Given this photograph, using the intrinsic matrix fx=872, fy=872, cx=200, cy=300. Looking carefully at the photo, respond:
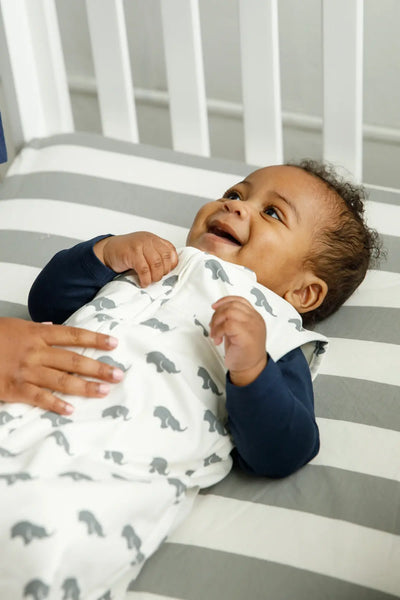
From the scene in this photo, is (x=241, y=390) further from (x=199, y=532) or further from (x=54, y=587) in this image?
(x=54, y=587)

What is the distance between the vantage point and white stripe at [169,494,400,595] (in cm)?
88

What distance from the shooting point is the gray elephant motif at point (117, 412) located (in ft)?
3.03

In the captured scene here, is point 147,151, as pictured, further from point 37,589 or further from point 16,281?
point 37,589

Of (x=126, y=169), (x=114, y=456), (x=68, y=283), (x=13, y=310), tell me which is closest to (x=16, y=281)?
(x=13, y=310)

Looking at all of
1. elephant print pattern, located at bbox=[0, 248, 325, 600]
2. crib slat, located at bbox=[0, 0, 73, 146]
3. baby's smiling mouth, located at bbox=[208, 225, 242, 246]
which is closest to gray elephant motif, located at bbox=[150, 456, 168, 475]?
elephant print pattern, located at bbox=[0, 248, 325, 600]

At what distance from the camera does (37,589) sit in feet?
2.52

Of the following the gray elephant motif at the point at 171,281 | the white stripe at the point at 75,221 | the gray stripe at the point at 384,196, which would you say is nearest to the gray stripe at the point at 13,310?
the white stripe at the point at 75,221

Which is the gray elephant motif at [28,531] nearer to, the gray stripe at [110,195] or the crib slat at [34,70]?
the gray stripe at [110,195]

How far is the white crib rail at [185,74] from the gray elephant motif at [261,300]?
47 centimetres

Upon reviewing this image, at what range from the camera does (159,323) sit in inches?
40.1

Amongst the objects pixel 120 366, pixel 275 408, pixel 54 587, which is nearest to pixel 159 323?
pixel 120 366

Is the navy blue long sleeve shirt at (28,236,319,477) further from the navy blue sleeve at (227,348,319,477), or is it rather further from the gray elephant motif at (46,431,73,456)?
the gray elephant motif at (46,431,73,456)

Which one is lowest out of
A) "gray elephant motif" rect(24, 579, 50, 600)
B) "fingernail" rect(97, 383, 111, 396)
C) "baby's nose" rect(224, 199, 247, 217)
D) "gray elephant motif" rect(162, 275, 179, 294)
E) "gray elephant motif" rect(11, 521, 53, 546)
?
"gray elephant motif" rect(24, 579, 50, 600)

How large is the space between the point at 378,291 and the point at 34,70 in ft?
2.49
